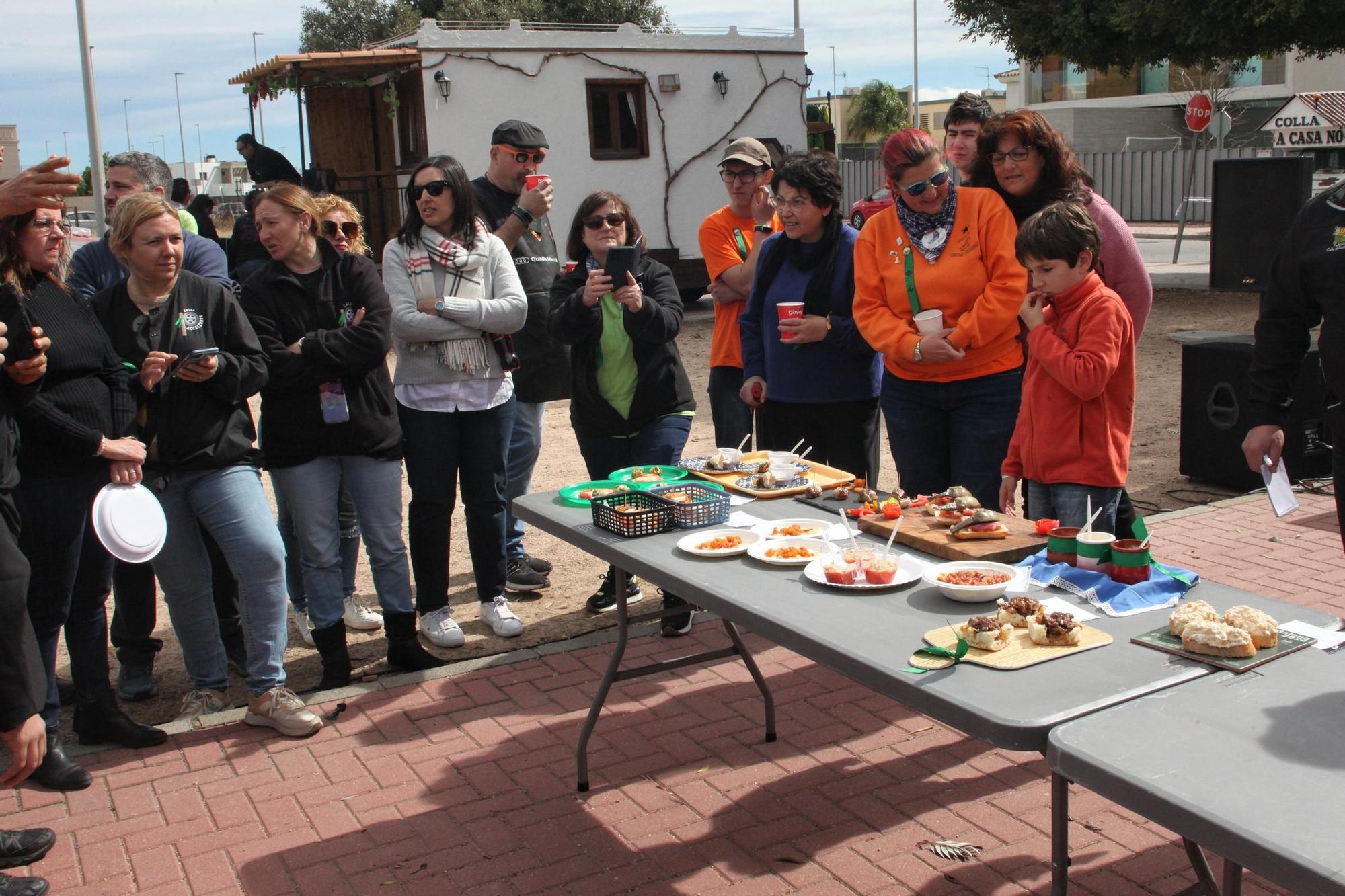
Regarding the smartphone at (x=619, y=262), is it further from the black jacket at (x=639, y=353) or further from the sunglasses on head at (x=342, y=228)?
the sunglasses on head at (x=342, y=228)

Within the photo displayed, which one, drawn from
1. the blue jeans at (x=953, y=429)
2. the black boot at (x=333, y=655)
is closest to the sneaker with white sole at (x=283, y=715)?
the black boot at (x=333, y=655)

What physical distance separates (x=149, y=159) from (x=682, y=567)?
3603 mm

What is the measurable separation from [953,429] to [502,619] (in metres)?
2.10

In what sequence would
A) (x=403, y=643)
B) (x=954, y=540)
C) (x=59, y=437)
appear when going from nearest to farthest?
1. (x=954, y=540)
2. (x=59, y=437)
3. (x=403, y=643)

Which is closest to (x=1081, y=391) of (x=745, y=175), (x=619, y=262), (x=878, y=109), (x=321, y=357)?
(x=619, y=262)

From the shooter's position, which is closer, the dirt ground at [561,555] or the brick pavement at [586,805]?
the brick pavement at [586,805]

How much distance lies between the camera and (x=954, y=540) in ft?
10.0

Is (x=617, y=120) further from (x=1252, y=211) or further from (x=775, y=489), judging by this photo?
(x=775, y=489)

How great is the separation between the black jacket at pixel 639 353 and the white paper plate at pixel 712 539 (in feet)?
5.67

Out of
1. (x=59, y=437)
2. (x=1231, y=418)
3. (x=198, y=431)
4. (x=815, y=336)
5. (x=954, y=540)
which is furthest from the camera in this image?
(x=1231, y=418)

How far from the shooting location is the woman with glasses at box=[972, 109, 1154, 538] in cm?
408

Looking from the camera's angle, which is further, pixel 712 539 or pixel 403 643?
pixel 403 643

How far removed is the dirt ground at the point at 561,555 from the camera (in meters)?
4.91

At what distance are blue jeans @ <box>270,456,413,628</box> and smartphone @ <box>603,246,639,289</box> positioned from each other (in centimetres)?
112
